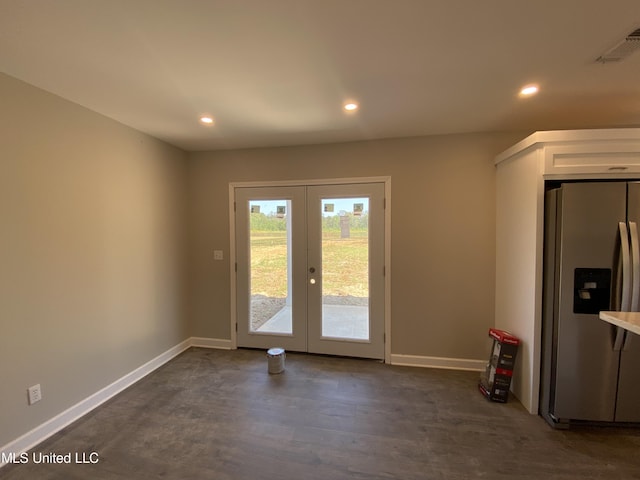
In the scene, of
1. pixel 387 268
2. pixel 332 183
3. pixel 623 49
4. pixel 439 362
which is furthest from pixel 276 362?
pixel 623 49

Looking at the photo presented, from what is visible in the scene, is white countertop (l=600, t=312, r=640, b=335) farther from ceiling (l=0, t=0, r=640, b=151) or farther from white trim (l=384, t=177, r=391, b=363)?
white trim (l=384, t=177, r=391, b=363)

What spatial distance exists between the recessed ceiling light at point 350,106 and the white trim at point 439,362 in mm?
2610

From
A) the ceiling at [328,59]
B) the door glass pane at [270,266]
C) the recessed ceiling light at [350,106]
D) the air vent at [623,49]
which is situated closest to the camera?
the ceiling at [328,59]

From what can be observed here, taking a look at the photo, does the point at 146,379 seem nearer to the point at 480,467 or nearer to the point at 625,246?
the point at 480,467

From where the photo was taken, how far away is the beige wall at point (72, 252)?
1.93 m

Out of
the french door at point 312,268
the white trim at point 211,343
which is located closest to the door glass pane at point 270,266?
the french door at point 312,268

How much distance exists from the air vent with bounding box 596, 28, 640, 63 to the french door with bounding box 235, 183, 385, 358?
191 centimetres

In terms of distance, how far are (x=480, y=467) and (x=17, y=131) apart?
374 centimetres

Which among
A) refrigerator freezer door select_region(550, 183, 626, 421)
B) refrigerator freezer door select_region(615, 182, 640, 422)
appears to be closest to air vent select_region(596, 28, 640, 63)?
refrigerator freezer door select_region(550, 183, 626, 421)

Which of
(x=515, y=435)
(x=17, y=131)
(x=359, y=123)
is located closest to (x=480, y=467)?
(x=515, y=435)

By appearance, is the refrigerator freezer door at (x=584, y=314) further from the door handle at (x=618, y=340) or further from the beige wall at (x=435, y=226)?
the beige wall at (x=435, y=226)

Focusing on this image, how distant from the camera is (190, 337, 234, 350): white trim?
3.71 m

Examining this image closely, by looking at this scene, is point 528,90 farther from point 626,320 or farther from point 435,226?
point 626,320

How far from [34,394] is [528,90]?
13.7 ft
